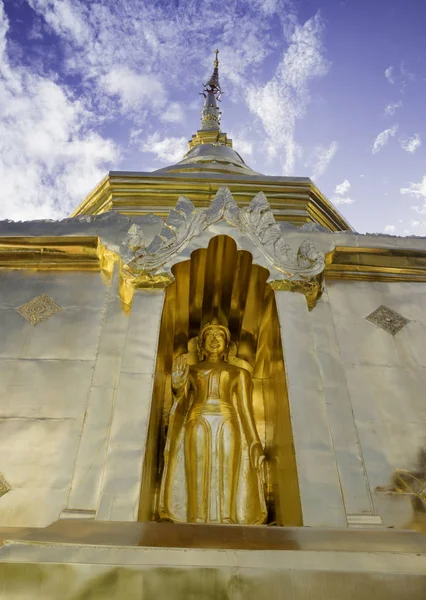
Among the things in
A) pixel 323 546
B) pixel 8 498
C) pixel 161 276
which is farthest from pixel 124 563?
pixel 161 276

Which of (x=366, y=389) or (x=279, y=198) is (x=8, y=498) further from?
(x=279, y=198)

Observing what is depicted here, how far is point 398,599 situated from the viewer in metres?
2.91

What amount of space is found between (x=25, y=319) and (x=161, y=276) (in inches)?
70.7

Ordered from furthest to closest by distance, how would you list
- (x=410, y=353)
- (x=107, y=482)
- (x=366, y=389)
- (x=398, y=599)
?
(x=410, y=353), (x=366, y=389), (x=107, y=482), (x=398, y=599)

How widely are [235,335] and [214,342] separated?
0.72 meters

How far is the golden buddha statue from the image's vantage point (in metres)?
5.68

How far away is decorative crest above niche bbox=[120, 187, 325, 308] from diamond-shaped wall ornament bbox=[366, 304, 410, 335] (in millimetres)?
942

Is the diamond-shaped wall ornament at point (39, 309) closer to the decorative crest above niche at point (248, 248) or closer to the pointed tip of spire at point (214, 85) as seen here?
the decorative crest above niche at point (248, 248)

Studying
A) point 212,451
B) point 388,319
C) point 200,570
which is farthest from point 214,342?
point 200,570

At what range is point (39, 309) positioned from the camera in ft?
22.4

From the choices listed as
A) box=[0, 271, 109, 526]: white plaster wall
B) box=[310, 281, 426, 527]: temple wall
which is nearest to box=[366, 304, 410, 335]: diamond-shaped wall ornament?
box=[310, 281, 426, 527]: temple wall

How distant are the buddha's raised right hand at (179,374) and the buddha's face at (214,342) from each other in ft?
2.30

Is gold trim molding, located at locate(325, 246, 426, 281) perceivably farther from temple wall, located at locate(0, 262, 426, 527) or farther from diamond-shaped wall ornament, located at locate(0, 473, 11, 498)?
diamond-shaped wall ornament, located at locate(0, 473, 11, 498)

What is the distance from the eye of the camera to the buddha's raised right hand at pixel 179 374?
257 inches
